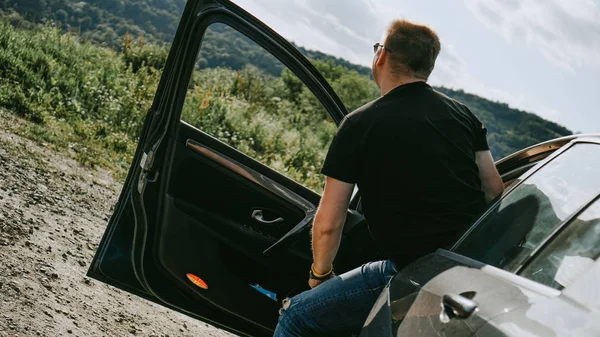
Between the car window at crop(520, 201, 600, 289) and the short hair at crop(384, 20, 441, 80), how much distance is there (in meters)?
0.91

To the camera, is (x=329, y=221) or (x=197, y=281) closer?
(x=329, y=221)

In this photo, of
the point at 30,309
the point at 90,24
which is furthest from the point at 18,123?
the point at 90,24

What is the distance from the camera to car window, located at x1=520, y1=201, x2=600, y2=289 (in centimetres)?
159

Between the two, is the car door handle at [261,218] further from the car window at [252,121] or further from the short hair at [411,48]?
the car window at [252,121]

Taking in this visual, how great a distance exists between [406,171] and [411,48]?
0.52m

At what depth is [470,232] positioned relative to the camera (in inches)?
85.1

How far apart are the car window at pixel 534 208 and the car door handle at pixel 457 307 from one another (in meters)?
0.25

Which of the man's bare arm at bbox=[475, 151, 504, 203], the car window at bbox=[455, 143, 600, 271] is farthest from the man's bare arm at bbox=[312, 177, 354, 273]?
the man's bare arm at bbox=[475, 151, 504, 203]

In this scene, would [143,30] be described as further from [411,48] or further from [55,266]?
[411,48]

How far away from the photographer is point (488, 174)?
254 centimetres

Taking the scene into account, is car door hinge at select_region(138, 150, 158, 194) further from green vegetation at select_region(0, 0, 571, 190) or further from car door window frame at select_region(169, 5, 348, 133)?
green vegetation at select_region(0, 0, 571, 190)

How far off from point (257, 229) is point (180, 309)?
1.84 feet

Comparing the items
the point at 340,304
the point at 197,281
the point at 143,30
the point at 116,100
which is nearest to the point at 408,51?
the point at 340,304

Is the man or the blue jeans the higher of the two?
the man
